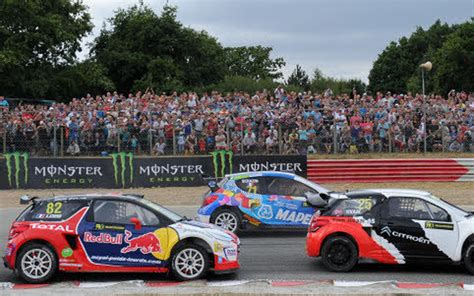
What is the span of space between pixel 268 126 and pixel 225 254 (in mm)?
14777

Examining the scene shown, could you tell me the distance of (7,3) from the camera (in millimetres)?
38625

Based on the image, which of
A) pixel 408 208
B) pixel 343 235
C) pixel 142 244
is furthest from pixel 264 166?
pixel 142 244

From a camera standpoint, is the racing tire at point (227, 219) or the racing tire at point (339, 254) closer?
the racing tire at point (339, 254)

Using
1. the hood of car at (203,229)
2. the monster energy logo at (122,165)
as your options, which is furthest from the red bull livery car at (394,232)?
the monster energy logo at (122,165)

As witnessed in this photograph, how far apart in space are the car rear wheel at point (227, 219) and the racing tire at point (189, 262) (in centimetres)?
425

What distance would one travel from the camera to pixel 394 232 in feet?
36.2

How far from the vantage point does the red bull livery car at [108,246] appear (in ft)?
34.0

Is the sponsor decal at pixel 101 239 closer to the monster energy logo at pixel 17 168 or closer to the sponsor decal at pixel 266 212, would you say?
the sponsor decal at pixel 266 212

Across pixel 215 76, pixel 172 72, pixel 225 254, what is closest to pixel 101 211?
pixel 225 254

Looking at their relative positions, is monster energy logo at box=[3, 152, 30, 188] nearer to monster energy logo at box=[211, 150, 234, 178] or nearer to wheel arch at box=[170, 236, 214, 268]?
monster energy logo at box=[211, 150, 234, 178]

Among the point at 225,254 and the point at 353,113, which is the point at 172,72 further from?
the point at 225,254

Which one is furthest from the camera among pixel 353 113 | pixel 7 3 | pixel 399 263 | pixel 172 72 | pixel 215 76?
pixel 215 76

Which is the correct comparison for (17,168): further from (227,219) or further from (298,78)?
(298,78)

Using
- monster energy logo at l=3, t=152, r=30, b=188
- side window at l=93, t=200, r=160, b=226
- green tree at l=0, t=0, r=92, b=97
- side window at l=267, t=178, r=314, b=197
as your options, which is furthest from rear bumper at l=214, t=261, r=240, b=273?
green tree at l=0, t=0, r=92, b=97
